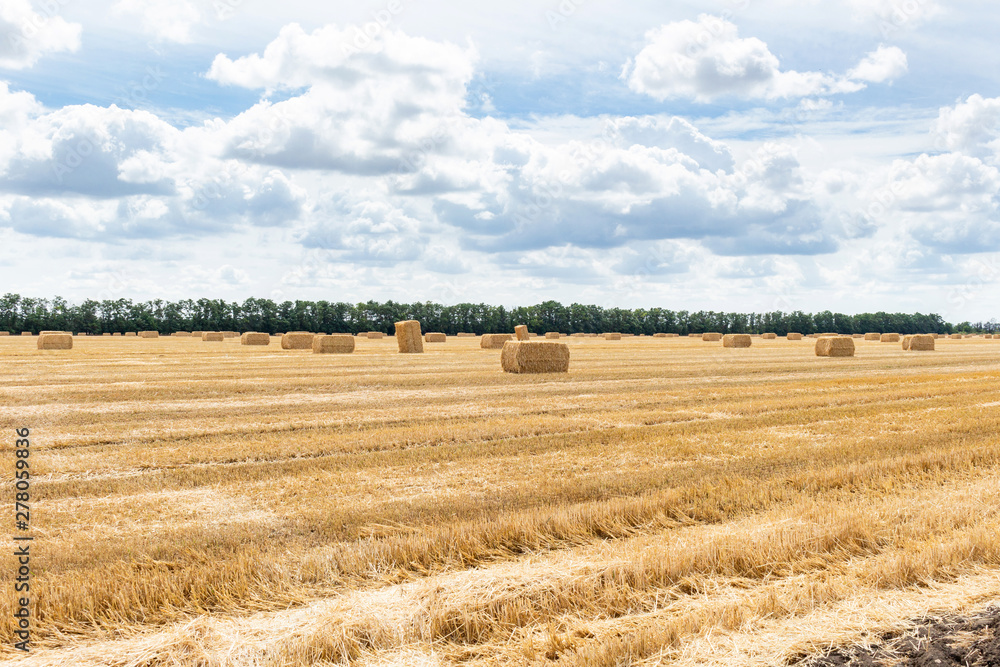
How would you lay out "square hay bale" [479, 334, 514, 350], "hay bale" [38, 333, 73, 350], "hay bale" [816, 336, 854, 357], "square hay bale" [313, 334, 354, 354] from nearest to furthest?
"hay bale" [816, 336, 854, 357] → "square hay bale" [313, 334, 354, 354] → "hay bale" [38, 333, 73, 350] → "square hay bale" [479, 334, 514, 350]

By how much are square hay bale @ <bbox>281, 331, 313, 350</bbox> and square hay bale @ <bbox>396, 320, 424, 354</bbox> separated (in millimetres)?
5632

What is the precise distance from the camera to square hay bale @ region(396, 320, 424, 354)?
1587 inches

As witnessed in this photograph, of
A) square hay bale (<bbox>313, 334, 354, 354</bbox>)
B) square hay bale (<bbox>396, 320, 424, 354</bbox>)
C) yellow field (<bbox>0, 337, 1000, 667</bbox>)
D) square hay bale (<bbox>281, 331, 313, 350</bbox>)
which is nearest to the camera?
yellow field (<bbox>0, 337, 1000, 667</bbox>)

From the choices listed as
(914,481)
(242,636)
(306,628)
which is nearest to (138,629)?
(242,636)

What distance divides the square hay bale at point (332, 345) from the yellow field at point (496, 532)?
23621 millimetres

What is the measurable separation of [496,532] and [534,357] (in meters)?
19.3

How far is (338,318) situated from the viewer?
11225 cm

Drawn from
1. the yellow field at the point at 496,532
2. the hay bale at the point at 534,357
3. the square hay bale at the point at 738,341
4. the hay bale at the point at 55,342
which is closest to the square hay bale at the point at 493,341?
the square hay bale at the point at 738,341

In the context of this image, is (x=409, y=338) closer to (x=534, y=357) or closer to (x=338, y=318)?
(x=534, y=357)

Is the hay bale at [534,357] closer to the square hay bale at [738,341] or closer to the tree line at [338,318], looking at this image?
the square hay bale at [738,341]

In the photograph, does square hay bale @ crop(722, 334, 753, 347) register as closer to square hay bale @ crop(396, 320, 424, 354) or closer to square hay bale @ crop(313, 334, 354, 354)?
square hay bale @ crop(396, 320, 424, 354)

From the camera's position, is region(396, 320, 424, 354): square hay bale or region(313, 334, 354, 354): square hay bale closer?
region(313, 334, 354, 354): square hay bale

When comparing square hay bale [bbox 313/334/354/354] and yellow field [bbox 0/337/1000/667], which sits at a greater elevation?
square hay bale [bbox 313/334/354/354]

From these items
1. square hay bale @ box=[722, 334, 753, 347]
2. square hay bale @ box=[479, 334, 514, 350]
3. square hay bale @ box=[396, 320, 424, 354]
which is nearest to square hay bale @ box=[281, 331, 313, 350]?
square hay bale @ box=[396, 320, 424, 354]
